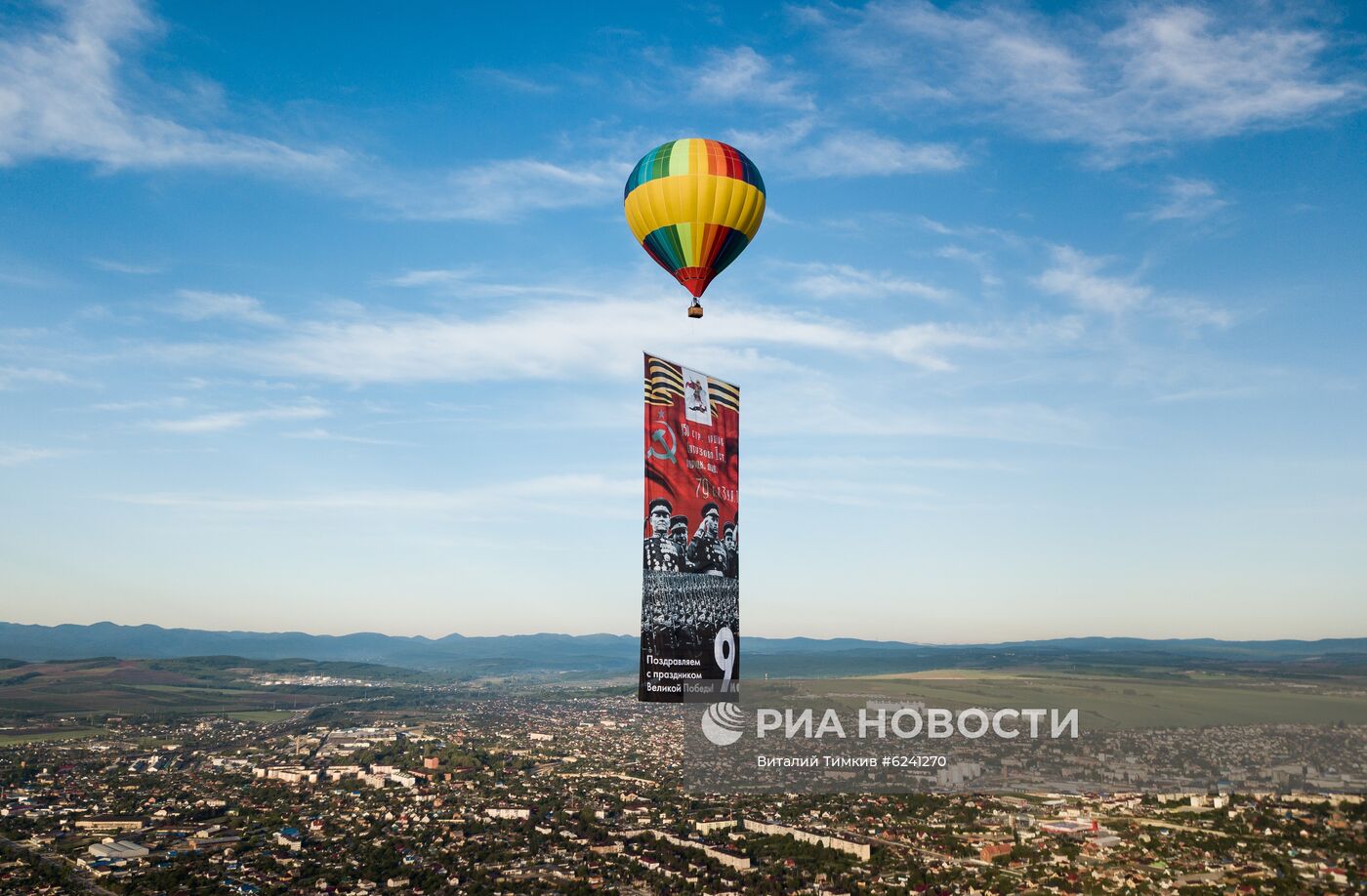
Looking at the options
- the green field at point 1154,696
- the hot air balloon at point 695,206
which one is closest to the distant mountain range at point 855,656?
the green field at point 1154,696

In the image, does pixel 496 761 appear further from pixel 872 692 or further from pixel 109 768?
pixel 872 692

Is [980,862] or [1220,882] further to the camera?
[980,862]

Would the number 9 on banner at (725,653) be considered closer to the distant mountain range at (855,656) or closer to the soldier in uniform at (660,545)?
the soldier in uniform at (660,545)

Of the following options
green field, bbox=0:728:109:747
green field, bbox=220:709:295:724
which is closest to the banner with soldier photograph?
green field, bbox=0:728:109:747

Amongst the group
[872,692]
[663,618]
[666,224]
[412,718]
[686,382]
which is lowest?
[412,718]

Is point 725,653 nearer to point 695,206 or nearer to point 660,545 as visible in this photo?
point 660,545

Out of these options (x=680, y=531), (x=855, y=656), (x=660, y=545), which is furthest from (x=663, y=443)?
(x=855, y=656)

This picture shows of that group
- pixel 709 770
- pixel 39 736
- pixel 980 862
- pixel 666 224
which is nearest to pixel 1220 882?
pixel 980 862
